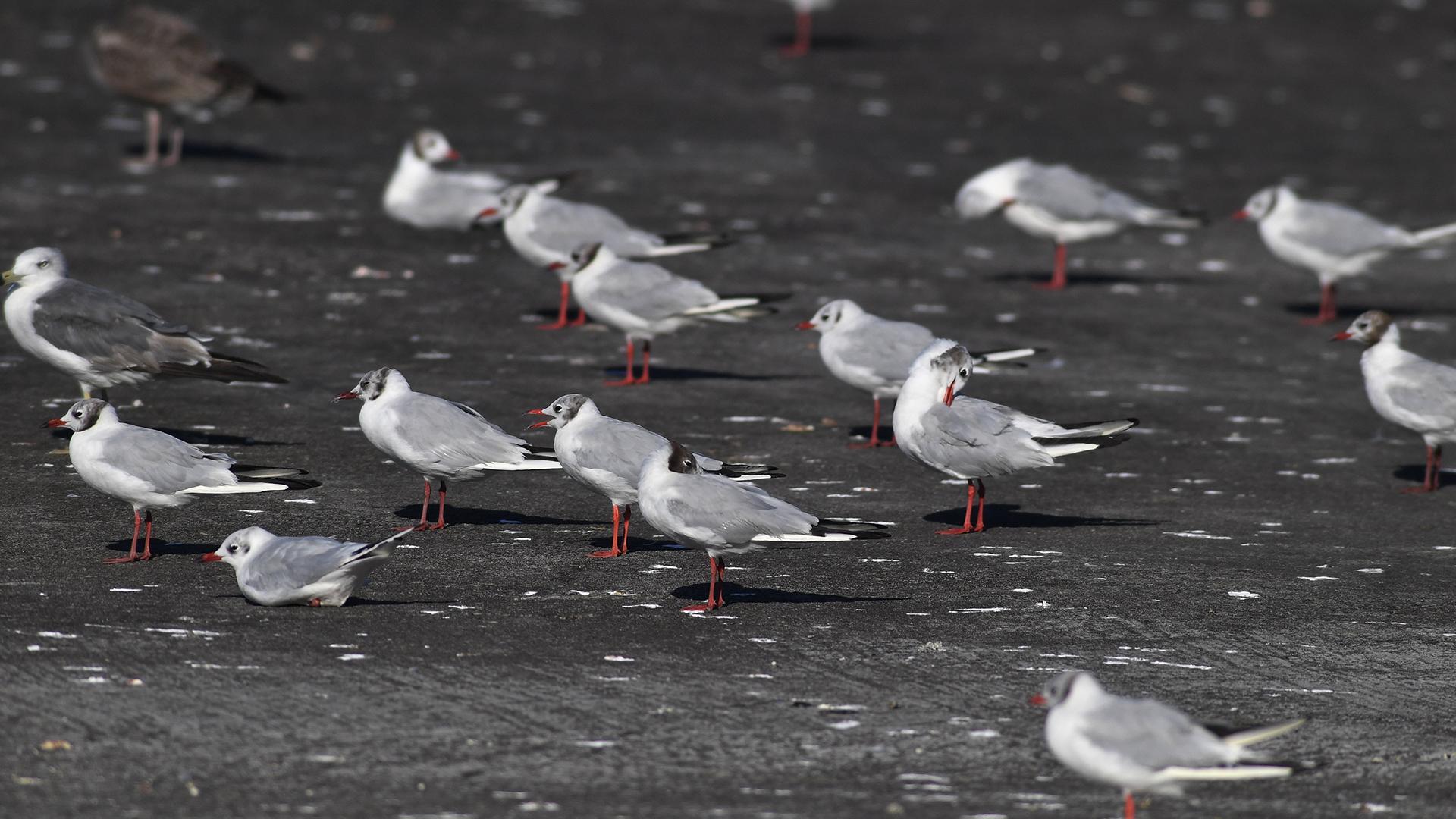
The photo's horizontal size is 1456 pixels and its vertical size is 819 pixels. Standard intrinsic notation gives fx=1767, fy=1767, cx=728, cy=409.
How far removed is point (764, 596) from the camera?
32.5ft

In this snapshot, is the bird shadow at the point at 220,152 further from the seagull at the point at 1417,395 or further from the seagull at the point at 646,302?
the seagull at the point at 1417,395

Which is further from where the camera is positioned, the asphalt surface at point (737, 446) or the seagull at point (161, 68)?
the seagull at point (161, 68)

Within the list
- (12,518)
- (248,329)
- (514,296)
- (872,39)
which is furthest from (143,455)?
(872,39)

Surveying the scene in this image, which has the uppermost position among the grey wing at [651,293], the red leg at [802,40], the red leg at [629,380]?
the red leg at [802,40]

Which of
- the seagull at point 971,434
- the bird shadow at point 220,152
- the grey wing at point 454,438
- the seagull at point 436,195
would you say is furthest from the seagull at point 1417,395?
the bird shadow at point 220,152

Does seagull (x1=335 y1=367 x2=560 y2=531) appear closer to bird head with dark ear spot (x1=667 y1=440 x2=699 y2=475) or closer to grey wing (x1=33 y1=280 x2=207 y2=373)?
bird head with dark ear spot (x1=667 y1=440 x2=699 y2=475)

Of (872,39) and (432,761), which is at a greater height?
(872,39)

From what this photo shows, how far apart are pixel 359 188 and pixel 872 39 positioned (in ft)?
36.5

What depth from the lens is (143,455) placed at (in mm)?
9844

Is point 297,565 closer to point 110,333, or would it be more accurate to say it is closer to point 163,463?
point 163,463

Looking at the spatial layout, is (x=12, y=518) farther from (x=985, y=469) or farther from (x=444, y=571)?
(x=985, y=469)

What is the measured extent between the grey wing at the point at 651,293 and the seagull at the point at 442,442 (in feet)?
13.7

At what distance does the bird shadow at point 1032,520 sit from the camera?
11656 millimetres

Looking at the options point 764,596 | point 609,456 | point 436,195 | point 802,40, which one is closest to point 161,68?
point 436,195
